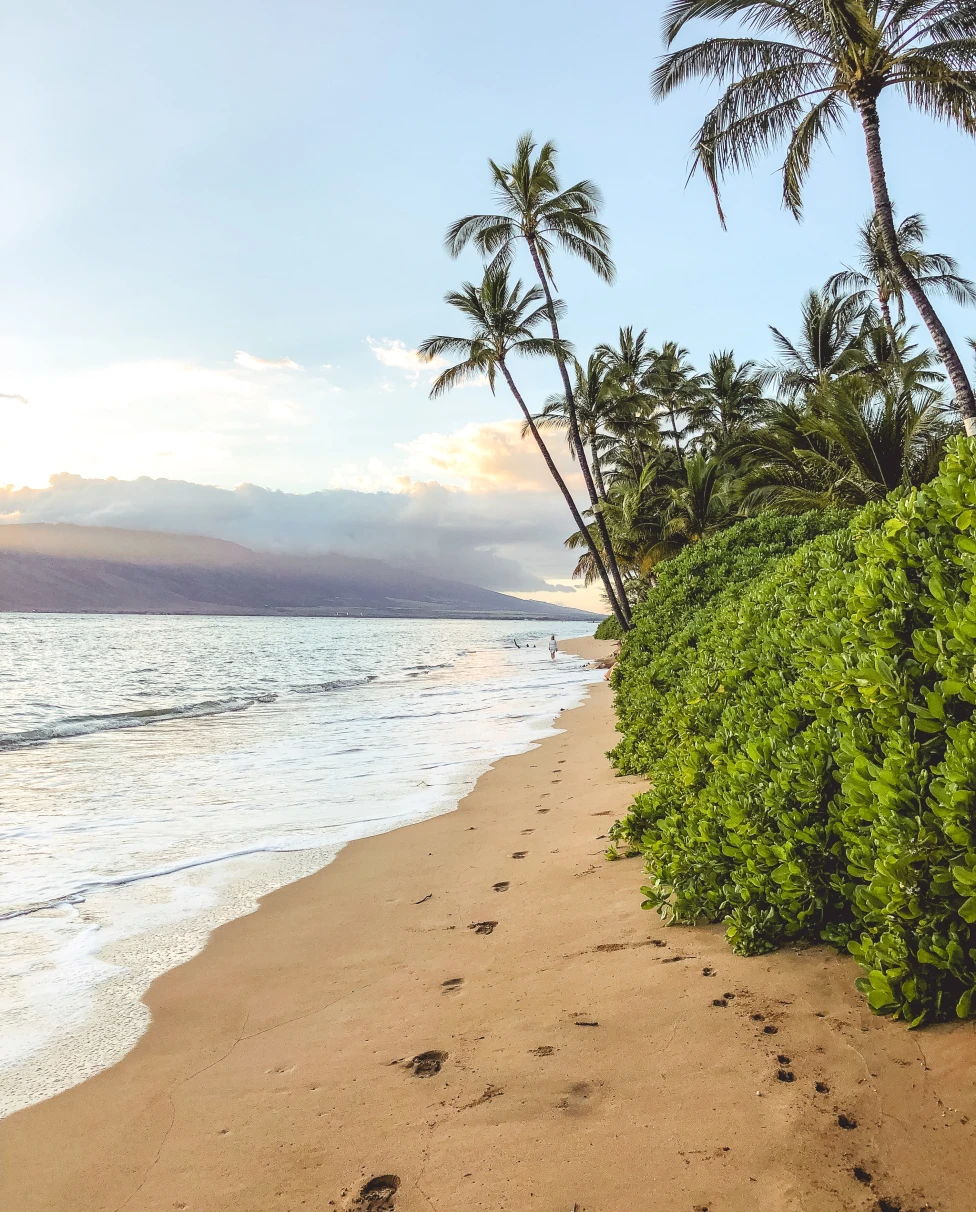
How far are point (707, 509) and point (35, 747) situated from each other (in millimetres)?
23635

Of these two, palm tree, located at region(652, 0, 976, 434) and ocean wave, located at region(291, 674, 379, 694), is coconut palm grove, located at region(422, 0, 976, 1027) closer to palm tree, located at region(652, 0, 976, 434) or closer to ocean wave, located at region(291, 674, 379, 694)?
palm tree, located at region(652, 0, 976, 434)

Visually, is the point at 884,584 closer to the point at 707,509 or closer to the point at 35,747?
the point at 35,747

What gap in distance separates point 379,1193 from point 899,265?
15.0 m

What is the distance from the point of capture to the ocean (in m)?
4.12

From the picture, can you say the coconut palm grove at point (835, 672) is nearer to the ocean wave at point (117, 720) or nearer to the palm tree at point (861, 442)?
the palm tree at point (861, 442)

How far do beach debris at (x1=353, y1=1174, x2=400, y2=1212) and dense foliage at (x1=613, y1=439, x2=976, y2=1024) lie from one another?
1681 mm

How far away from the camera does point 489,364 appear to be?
2445 centimetres

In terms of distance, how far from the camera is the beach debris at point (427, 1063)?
2.83 metres

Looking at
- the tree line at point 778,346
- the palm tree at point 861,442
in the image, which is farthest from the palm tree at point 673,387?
the palm tree at point 861,442

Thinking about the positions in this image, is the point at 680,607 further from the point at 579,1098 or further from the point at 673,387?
the point at 673,387

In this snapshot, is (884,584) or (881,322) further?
(881,322)

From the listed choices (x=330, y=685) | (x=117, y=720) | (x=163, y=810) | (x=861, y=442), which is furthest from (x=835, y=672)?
(x=330, y=685)

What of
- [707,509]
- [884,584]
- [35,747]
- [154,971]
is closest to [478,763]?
[154,971]

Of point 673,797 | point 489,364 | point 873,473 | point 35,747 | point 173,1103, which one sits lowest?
point 35,747
